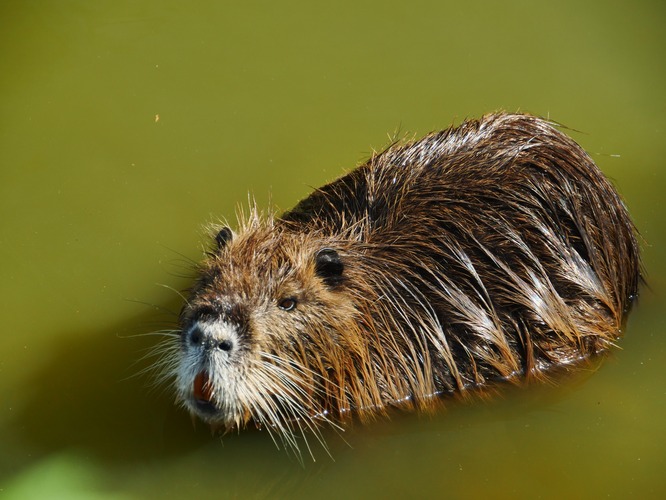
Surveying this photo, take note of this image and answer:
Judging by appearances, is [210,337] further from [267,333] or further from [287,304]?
[287,304]

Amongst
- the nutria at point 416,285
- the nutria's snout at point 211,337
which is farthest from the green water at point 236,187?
the nutria's snout at point 211,337

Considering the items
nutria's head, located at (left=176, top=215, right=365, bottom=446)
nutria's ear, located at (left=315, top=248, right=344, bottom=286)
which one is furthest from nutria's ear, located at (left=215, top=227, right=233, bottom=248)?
nutria's ear, located at (left=315, top=248, right=344, bottom=286)

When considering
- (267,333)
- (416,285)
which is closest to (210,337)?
(267,333)

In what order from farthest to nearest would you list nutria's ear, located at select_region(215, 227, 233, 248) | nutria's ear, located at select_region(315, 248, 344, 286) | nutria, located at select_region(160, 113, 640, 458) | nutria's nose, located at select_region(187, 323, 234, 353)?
nutria's ear, located at select_region(215, 227, 233, 248)
nutria's ear, located at select_region(315, 248, 344, 286)
nutria, located at select_region(160, 113, 640, 458)
nutria's nose, located at select_region(187, 323, 234, 353)

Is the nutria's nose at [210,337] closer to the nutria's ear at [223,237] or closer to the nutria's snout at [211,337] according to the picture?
the nutria's snout at [211,337]

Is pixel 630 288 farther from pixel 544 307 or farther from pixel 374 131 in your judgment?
pixel 374 131

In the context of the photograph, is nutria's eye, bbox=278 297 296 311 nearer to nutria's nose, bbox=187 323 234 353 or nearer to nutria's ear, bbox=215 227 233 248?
nutria's nose, bbox=187 323 234 353

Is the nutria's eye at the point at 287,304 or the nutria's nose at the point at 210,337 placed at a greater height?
the nutria's nose at the point at 210,337
